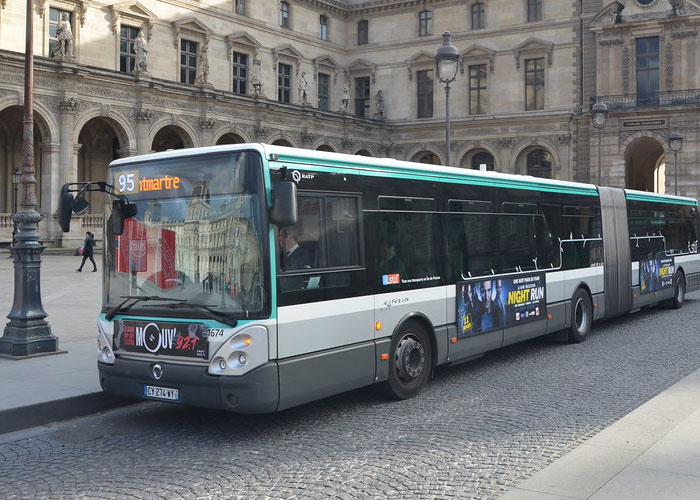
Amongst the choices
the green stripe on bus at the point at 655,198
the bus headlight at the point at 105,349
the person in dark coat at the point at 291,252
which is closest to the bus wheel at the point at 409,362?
the person in dark coat at the point at 291,252

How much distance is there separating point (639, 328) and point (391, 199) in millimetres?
8311

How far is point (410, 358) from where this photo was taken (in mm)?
9266

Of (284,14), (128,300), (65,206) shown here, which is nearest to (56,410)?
(128,300)

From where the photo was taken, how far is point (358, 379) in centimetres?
834

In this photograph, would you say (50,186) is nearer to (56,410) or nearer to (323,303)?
(56,410)

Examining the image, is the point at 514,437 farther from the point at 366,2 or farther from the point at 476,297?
the point at 366,2

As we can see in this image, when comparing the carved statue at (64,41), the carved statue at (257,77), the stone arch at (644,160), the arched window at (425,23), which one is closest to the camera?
the carved statue at (64,41)

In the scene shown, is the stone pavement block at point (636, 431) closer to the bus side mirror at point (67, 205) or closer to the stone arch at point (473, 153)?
the bus side mirror at point (67, 205)

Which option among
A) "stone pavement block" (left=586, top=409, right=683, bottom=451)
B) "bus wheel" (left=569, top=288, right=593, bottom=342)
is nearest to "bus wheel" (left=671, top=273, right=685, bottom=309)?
"bus wheel" (left=569, top=288, right=593, bottom=342)

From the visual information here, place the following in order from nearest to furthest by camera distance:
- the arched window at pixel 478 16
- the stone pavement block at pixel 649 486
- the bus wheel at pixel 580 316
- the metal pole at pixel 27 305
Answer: the stone pavement block at pixel 649 486 < the metal pole at pixel 27 305 < the bus wheel at pixel 580 316 < the arched window at pixel 478 16

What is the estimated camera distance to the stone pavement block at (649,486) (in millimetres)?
5367

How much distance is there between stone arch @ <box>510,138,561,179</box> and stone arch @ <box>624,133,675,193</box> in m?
4.19

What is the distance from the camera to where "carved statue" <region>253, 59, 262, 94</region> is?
144 feet

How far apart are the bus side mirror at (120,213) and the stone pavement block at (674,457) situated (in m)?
5.14
